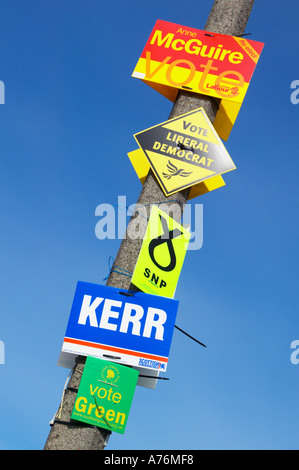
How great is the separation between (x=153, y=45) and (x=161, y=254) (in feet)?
10.1

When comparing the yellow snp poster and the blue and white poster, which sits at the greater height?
the yellow snp poster

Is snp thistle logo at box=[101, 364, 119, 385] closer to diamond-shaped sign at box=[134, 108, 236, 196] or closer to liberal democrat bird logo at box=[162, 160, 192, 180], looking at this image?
liberal democrat bird logo at box=[162, 160, 192, 180]

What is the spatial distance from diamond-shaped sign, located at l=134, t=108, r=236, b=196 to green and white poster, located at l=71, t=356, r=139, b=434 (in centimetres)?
236

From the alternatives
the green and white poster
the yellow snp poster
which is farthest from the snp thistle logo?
the yellow snp poster

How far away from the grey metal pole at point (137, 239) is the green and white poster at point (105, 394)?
101 millimetres

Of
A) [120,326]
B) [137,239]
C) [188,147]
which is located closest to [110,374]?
[120,326]

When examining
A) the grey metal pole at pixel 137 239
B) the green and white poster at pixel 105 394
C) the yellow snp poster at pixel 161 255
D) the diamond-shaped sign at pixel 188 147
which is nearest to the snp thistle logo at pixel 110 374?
the green and white poster at pixel 105 394

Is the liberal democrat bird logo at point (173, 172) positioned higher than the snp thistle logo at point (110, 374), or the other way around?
the liberal democrat bird logo at point (173, 172)

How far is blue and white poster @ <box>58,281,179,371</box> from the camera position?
5.36 meters

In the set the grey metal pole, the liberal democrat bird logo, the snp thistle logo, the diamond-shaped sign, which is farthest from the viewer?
the diamond-shaped sign

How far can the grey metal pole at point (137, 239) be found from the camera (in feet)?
16.5

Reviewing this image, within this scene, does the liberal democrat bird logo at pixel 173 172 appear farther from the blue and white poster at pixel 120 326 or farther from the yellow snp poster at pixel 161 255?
the blue and white poster at pixel 120 326

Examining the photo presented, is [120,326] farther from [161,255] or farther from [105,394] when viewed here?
[161,255]
